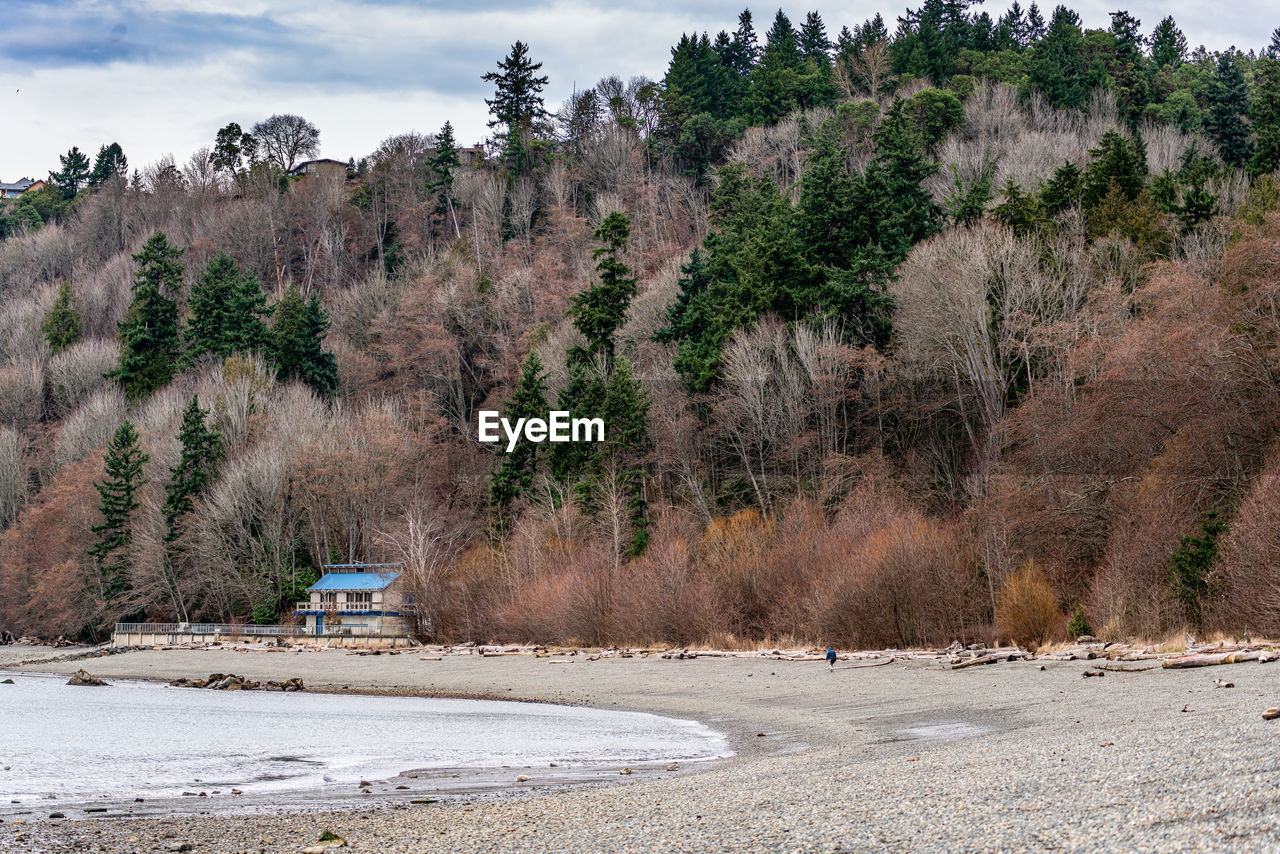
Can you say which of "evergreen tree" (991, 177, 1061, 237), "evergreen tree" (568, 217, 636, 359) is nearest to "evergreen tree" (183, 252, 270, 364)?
"evergreen tree" (568, 217, 636, 359)

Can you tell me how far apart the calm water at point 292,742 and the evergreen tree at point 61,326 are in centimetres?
7346

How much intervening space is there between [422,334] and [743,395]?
35867 mm

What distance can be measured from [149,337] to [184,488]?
22542 mm

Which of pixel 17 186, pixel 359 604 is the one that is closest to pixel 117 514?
pixel 359 604

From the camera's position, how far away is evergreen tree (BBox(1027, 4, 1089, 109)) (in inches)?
3391

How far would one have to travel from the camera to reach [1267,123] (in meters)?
62.4

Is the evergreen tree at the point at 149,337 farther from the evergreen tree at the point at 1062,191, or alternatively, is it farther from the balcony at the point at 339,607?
the evergreen tree at the point at 1062,191

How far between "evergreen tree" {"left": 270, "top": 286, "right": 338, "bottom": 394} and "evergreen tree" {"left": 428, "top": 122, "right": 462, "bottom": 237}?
2262 cm

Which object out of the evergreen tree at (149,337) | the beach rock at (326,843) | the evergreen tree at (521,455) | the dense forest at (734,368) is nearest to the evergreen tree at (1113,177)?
the dense forest at (734,368)

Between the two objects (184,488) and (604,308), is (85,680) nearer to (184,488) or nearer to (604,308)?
(184,488)

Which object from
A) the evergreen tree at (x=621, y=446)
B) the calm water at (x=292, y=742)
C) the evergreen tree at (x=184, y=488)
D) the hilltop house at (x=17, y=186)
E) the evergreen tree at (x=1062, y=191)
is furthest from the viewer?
the hilltop house at (x=17, y=186)

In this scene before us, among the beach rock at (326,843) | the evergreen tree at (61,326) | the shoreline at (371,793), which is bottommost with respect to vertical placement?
the shoreline at (371,793)

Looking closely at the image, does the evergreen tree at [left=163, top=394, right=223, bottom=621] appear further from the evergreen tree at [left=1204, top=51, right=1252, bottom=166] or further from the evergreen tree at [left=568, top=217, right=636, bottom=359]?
the evergreen tree at [left=1204, top=51, right=1252, bottom=166]

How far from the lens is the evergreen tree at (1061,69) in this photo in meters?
86.1
